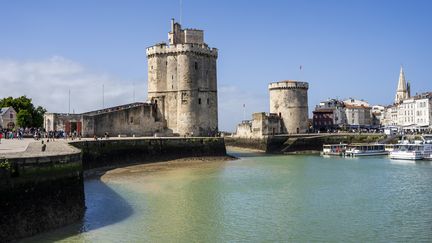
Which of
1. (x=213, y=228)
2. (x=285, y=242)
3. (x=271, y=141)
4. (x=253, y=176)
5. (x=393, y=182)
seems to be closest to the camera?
(x=285, y=242)

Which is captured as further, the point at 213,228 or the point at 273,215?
the point at 273,215

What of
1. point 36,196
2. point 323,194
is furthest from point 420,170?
point 36,196

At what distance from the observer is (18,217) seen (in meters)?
13.6

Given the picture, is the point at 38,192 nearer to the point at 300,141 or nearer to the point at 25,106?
the point at 300,141

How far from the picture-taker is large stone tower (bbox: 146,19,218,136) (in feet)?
149

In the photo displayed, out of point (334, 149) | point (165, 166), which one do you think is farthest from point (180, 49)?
point (334, 149)

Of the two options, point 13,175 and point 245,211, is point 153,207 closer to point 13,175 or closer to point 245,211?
point 245,211

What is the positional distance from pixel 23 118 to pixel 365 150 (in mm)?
37528

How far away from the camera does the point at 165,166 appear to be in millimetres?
36375

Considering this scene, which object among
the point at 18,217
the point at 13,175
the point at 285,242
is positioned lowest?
the point at 285,242

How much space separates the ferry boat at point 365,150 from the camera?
4884cm

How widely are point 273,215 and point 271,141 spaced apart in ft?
119

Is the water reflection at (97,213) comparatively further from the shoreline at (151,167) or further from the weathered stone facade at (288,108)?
the weathered stone facade at (288,108)

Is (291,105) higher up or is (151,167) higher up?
(291,105)
